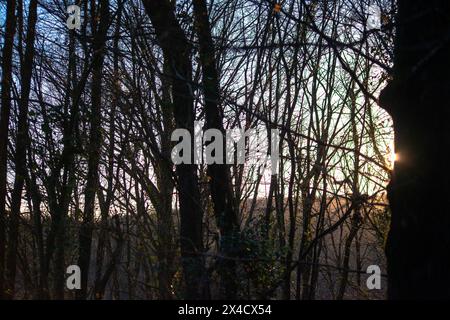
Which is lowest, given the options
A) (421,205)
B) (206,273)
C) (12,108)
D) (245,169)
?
(206,273)

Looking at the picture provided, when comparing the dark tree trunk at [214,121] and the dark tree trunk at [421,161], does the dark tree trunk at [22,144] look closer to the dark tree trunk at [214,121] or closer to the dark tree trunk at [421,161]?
the dark tree trunk at [214,121]

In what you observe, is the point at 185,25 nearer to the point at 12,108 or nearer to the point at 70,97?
the point at 70,97

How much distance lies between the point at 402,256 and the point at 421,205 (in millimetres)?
293

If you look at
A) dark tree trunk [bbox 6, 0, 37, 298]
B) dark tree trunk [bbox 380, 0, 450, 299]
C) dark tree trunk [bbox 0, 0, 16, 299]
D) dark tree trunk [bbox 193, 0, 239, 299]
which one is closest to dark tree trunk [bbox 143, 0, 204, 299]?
dark tree trunk [bbox 193, 0, 239, 299]

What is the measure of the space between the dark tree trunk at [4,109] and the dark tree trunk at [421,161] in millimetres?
5187

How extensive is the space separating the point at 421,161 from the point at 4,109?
6.29 m

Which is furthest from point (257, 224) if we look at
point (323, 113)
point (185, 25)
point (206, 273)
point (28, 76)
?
point (323, 113)

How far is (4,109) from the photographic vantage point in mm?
8047

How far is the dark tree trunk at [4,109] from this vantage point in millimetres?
7727

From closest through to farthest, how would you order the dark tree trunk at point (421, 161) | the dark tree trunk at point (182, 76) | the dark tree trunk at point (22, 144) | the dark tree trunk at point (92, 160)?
the dark tree trunk at point (421, 161) < the dark tree trunk at point (182, 76) < the dark tree trunk at point (22, 144) < the dark tree trunk at point (92, 160)

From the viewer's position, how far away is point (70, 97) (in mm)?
9195

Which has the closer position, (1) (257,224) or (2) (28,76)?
(1) (257,224)

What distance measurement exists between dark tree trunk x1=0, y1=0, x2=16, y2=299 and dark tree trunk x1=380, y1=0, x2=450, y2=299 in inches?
204

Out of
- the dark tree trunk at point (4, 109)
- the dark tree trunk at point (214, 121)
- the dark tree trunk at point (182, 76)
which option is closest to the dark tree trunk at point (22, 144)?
the dark tree trunk at point (4, 109)
